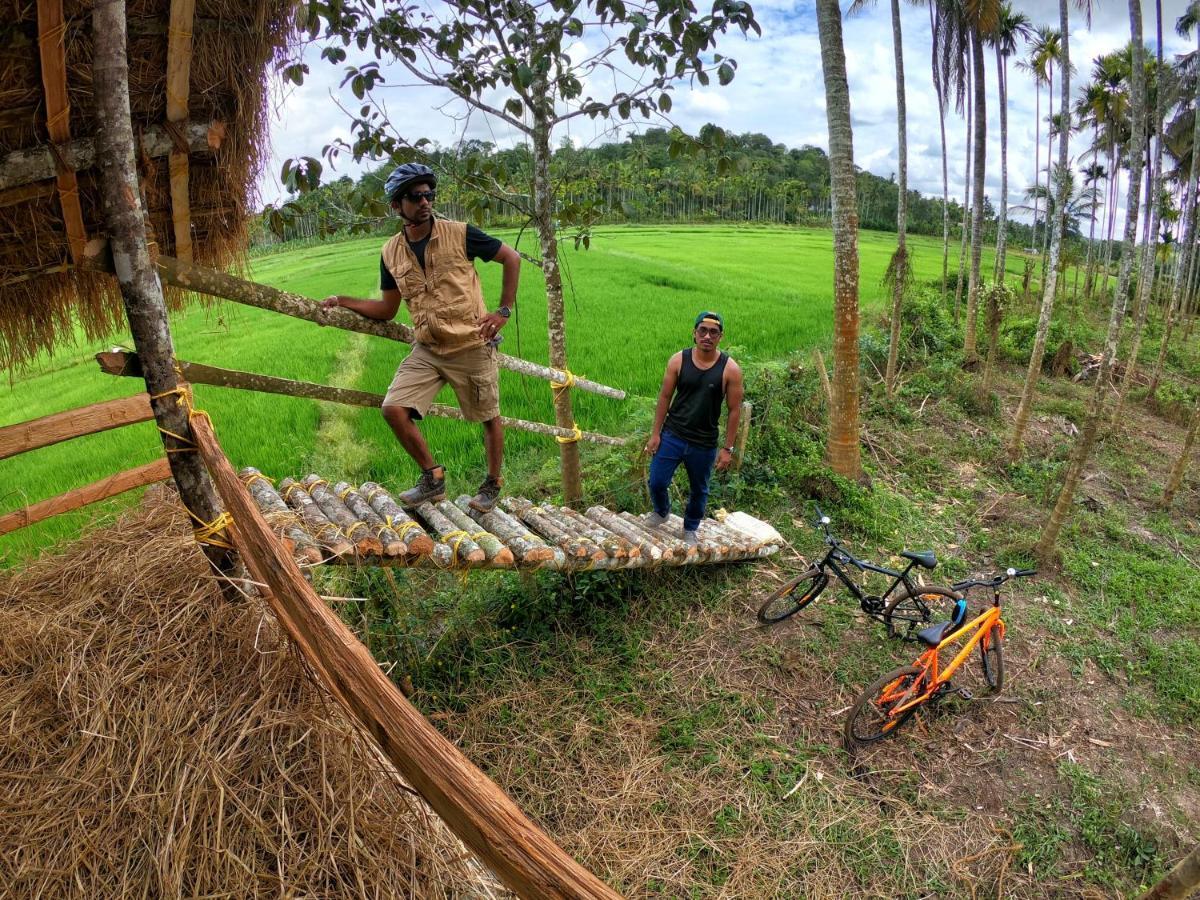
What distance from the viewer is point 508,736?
11.1 feet

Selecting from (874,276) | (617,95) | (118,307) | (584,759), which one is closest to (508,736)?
(584,759)

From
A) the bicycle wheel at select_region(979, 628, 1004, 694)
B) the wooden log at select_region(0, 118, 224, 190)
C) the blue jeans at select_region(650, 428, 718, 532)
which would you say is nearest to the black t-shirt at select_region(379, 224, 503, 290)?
the wooden log at select_region(0, 118, 224, 190)

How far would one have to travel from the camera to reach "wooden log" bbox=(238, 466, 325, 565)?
225cm

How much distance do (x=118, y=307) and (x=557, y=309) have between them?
2.25 meters

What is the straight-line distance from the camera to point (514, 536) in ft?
10.6

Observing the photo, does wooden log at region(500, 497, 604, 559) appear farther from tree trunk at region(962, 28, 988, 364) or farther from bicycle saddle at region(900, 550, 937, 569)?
tree trunk at region(962, 28, 988, 364)

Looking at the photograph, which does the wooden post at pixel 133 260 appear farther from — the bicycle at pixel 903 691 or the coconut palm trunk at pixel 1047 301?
the coconut palm trunk at pixel 1047 301

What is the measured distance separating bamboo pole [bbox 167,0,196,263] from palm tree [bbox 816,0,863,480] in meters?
4.44

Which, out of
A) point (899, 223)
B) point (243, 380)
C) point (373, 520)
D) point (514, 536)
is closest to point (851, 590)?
point (514, 536)

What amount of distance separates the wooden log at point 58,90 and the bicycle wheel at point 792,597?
3942mm

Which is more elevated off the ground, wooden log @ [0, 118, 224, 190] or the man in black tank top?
wooden log @ [0, 118, 224, 190]

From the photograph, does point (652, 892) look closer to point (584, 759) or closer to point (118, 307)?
point (584, 759)

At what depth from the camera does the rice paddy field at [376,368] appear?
529cm

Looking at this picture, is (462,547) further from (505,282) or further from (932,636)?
(932,636)
